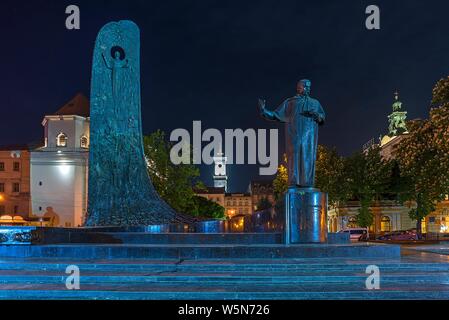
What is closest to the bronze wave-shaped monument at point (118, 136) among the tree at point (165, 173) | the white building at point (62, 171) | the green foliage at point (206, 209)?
the tree at point (165, 173)

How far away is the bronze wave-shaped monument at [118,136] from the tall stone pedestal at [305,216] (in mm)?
10009

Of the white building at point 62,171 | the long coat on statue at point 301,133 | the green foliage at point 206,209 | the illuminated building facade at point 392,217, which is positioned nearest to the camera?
the long coat on statue at point 301,133

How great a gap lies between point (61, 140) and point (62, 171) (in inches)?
176

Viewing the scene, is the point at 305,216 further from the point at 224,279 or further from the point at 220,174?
the point at 220,174

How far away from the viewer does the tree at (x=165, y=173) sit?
1794 inches

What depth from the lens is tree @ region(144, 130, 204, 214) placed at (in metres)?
45.6

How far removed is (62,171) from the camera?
69.2m

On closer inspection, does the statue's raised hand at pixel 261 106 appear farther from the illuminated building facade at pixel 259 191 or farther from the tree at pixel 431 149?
the illuminated building facade at pixel 259 191

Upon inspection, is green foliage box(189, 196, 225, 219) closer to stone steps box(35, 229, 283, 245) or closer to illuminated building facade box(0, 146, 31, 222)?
illuminated building facade box(0, 146, 31, 222)

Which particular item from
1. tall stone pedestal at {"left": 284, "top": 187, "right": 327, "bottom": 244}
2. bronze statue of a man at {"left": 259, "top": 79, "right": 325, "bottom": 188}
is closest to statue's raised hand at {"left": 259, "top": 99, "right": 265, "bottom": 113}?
bronze statue of a man at {"left": 259, "top": 79, "right": 325, "bottom": 188}

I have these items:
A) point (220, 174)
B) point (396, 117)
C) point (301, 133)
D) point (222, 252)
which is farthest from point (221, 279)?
point (220, 174)
